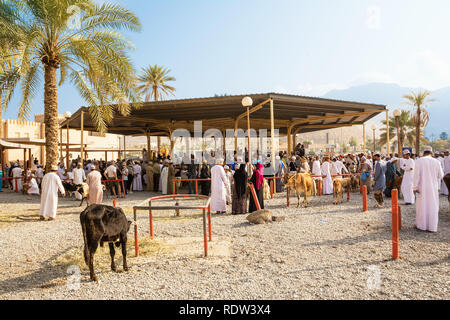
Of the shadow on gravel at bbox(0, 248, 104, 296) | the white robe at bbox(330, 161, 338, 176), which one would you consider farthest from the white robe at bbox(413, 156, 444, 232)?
the white robe at bbox(330, 161, 338, 176)

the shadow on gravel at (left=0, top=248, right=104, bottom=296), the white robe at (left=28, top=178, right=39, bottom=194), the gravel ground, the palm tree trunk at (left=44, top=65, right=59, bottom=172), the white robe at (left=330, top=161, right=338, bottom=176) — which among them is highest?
the palm tree trunk at (left=44, top=65, right=59, bottom=172)

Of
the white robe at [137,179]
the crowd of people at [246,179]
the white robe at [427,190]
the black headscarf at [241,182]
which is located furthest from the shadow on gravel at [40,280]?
the white robe at [137,179]

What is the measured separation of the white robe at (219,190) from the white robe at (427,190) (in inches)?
198

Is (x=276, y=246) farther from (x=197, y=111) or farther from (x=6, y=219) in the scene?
(x=197, y=111)

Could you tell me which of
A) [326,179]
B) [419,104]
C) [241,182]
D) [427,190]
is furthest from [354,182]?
[419,104]

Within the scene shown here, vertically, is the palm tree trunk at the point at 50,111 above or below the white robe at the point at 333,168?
above

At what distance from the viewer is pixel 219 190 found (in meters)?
9.80

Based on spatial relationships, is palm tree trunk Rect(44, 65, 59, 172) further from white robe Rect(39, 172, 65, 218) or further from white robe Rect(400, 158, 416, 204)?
white robe Rect(400, 158, 416, 204)

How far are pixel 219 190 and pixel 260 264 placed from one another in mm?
4823

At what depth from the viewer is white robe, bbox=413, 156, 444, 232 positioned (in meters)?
6.89

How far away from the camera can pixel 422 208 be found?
704 cm

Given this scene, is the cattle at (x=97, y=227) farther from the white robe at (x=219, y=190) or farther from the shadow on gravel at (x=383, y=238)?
the white robe at (x=219, y=190)

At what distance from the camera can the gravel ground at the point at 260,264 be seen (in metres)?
4.06

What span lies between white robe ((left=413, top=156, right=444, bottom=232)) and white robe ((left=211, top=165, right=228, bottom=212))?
5029 mm
